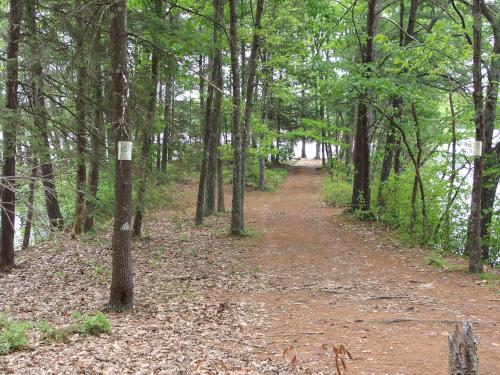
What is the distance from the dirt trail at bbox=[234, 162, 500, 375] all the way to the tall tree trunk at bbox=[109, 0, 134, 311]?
7.66ft

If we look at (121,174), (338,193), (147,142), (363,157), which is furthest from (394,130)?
(121,174)

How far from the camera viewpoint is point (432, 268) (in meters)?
10.5

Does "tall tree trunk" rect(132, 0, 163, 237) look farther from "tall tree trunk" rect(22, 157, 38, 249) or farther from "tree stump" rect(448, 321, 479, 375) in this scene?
"tree stump" rect(448, 321, 479, 375)

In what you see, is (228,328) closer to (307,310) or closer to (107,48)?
(307,310)

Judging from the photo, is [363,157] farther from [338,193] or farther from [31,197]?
[31,197]

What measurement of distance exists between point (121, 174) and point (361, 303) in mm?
4768

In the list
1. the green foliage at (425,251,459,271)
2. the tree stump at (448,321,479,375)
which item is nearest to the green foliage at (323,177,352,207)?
the green foliage at (425,251,459,271)

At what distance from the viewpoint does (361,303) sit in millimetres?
7949

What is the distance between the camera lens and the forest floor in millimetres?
5238

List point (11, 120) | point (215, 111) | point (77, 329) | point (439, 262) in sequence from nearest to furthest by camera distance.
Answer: point (77, 329)
point (11, 120)
point (439, 262)
point (215, 111)

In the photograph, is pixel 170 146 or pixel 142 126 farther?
pixel 170 146

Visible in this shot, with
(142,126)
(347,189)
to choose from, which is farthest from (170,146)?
(347,189)

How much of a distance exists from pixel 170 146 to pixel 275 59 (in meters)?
6.34

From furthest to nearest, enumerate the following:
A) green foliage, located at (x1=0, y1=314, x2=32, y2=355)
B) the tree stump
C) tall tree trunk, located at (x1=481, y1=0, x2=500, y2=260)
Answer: tall tree trunk, located at (x1=481, y1=0, x2=500, y2=260) < green foliage, located at (x1=0, y1=314, x2=32, y2=355) < the tree stump
